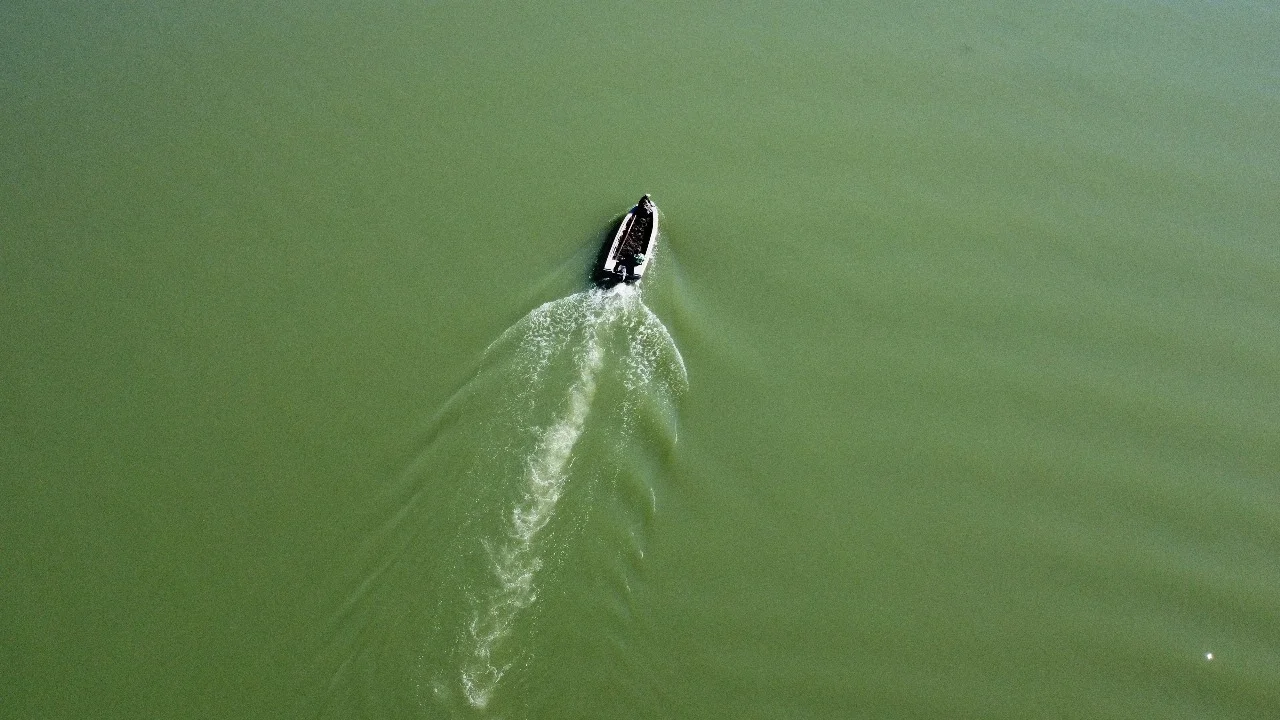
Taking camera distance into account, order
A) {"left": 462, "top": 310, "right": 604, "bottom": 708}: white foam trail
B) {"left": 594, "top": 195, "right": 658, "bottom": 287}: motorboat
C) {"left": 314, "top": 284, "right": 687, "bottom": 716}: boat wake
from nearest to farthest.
Result: {"left": 462, "top": 310, "right": 604, "bottom": 708}: white foam trail, {"left": 314, "top": 284, "right": 687, "bottom": 716}: boat wake, {"left": 594, "top": 195, "right": 658, "bottom": 287}: motorboat

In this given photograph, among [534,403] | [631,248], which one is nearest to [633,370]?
[534,403]

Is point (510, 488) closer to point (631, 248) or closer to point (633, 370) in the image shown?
point (633, 370)

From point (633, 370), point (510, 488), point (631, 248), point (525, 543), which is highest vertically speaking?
point (631, 248)

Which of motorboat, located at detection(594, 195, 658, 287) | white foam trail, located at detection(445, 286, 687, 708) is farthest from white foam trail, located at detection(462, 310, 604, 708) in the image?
motorboat, located at detection(594, 195, 658, 287)

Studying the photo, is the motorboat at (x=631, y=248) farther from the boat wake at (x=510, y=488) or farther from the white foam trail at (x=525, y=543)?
the white foam trail at (x=525, y=543)

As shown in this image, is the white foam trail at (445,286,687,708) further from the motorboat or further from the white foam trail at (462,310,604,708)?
the motorboat
